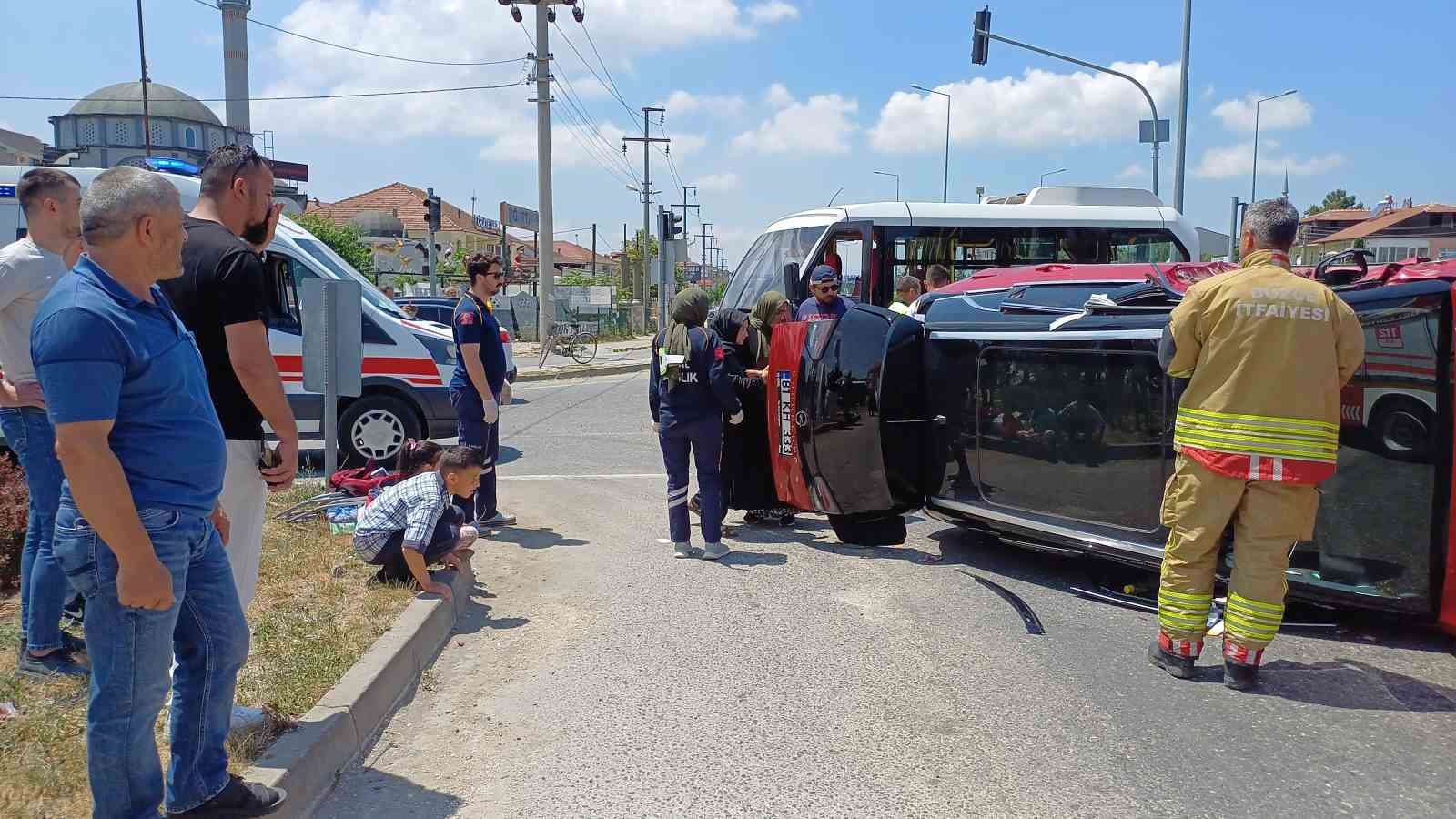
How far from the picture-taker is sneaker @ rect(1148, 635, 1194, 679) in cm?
470

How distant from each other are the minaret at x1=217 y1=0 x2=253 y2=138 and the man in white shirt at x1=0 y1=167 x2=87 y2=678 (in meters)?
70.3

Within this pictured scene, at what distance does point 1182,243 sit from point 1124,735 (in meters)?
11.2

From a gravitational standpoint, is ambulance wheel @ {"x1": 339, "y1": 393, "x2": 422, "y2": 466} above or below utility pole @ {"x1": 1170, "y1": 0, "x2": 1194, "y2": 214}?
below

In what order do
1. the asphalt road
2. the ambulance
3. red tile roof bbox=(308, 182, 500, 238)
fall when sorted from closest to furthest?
the asphalt road, the ambulance, red tile roof bbox=(308, 182, 500, 238)

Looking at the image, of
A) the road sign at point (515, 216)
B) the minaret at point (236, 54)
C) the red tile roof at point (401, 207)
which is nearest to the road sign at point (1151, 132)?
the road sign at point (515, 216)

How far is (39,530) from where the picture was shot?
4.32m

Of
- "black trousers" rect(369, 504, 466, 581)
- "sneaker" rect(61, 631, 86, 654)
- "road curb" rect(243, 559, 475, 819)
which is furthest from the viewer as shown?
"black trousers" rect(369, 504, 466, 581)

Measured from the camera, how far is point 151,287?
116 inches

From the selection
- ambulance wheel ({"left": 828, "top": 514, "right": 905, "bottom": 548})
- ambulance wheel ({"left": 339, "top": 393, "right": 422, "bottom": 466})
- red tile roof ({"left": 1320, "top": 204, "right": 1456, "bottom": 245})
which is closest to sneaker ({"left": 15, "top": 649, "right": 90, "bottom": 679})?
ambulance wheel ({"left": 828, "top": 514, "right": 905, "bottom": 548})

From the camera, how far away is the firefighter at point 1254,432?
4.45 metres

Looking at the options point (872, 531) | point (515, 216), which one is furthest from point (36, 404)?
point (515, 216)

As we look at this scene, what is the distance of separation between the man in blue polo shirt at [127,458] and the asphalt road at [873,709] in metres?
0.97

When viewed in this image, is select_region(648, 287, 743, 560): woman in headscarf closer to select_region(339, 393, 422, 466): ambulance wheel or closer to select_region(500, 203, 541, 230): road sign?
select_region(339, 393, 422, 466): ambulance wheel

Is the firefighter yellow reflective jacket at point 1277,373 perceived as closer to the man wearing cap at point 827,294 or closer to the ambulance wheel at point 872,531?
the ambulance wheel at point 872,531
